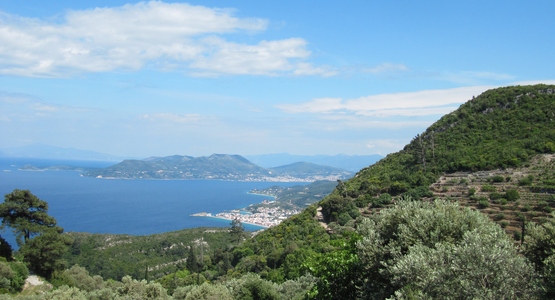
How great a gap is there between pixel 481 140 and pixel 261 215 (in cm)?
11136

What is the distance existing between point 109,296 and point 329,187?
599 feet

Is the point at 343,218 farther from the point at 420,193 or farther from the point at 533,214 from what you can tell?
the point at 533,214

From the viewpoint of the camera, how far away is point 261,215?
14125cm

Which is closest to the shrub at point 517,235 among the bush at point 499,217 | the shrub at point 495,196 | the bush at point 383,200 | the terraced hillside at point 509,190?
the terraced hillside at point 509,190

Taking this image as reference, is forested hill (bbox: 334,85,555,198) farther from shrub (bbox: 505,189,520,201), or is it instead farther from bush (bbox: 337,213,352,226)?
bush (bbox: 337,213,352,226)

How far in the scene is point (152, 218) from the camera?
130 m

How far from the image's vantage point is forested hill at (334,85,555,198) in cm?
3481

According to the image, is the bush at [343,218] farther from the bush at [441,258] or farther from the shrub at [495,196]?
the bush at [441,258]

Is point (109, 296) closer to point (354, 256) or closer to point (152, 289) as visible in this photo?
point (152, 289)

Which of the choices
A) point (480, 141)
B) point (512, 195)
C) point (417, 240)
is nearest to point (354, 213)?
point (512, 195)

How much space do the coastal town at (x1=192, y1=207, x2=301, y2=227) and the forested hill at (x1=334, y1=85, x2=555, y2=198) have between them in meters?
81.8

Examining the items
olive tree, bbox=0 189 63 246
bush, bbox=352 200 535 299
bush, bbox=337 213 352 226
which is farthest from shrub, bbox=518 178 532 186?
olive tree, bbox=0 189 63 246

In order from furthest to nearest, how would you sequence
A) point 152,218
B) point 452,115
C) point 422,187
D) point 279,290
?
point 152,218 → point 452,115 → point 422,187 → point 279,290

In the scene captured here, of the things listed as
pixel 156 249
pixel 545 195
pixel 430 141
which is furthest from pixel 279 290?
pixel 156 249
